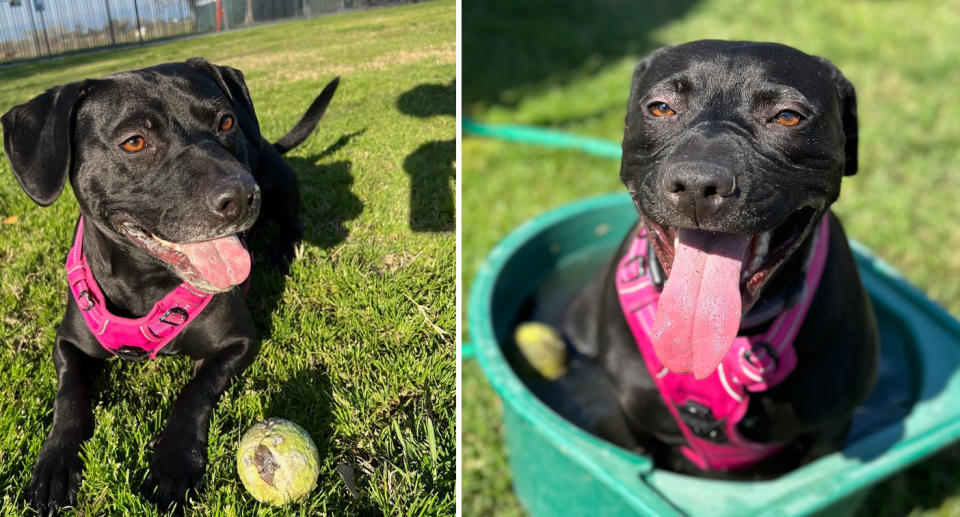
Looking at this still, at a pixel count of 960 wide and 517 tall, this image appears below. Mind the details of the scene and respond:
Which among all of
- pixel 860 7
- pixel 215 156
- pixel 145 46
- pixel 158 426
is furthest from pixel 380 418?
pixel 860 7

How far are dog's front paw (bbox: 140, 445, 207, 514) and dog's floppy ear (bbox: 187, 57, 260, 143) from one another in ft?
3.02

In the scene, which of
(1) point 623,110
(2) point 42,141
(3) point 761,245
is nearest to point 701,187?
(3) point 761,245

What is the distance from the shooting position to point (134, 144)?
232cm

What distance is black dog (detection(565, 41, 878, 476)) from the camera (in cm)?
205

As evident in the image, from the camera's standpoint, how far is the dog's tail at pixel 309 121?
7.49ft

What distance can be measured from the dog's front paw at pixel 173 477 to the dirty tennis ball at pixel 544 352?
1.54 m

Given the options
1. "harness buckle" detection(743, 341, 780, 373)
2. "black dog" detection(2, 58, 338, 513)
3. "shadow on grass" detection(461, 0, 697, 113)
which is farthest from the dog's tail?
"shadow on grass" detection(461, 0, 697, 113)

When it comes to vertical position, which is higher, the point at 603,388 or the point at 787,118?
the point at 787,118

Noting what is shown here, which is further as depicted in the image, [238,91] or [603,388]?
[603,388]

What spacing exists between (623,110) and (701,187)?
15.0 feet

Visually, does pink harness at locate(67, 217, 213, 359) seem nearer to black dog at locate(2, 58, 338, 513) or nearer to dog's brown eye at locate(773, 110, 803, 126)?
black dog at locate(2, 58, 338, 513)

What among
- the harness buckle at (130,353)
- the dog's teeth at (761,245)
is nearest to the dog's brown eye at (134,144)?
the harness buckle at (130,353)

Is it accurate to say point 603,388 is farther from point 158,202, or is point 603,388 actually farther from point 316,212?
point 158,202

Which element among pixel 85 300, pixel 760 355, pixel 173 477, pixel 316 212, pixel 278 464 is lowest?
pixel 173 477
